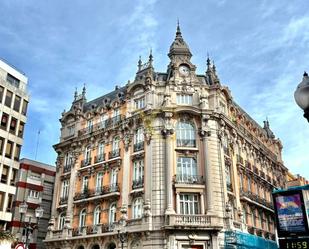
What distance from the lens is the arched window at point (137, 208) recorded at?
1170 inches

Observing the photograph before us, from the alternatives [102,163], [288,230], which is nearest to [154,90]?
[102,163]

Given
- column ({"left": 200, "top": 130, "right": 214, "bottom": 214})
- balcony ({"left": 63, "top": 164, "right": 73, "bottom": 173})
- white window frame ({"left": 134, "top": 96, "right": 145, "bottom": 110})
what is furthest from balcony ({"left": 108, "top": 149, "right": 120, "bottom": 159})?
column ({"left": 200, "top": 130, "right": 214, "bottom": 214})

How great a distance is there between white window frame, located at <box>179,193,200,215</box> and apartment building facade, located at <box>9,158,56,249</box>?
16734 millimetres

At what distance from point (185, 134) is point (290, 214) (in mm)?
18385

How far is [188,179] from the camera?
29.4 metres

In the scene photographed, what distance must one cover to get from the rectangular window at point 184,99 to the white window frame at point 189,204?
8.38m

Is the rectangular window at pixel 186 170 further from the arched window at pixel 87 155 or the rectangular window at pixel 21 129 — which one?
the rectangular window at pixel 21 129

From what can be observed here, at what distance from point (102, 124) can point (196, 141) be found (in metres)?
10.5

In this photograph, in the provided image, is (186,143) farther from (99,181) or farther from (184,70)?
(99,181)

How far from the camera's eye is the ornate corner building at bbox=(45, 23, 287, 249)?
93.0ft

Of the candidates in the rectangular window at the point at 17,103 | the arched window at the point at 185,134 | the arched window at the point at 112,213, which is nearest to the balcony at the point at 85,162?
the arched window at the point at 112,213

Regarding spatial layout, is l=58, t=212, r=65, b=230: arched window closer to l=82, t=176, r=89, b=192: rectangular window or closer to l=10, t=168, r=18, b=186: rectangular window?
l=82, t=176, r=89, b=192: rectangular window

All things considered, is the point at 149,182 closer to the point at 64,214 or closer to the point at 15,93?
the point at 64,214

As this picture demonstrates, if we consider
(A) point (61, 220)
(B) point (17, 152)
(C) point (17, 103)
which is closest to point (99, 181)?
(A) point (61, 220)
